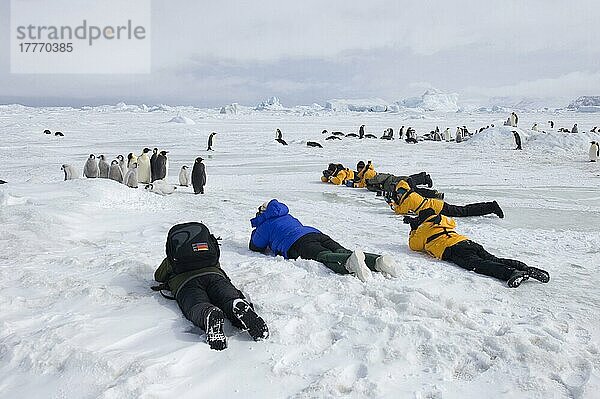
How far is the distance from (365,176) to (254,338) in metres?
8.10

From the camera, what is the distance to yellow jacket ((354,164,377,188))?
408 inches

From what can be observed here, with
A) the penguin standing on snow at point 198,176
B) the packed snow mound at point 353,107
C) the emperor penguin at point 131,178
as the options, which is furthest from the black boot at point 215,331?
the packed snow mound at point 353,107

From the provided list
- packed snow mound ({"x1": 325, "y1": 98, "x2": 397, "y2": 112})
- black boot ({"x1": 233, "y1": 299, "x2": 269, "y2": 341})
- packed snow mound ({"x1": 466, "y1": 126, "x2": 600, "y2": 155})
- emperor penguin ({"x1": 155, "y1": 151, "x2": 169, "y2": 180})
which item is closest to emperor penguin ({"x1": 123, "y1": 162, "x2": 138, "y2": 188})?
emperor penguin ({"x1": 155, "y1": 151, "x2": 169, "y2": 180})

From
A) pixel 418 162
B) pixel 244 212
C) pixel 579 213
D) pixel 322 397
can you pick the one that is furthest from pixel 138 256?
pixel 418 162

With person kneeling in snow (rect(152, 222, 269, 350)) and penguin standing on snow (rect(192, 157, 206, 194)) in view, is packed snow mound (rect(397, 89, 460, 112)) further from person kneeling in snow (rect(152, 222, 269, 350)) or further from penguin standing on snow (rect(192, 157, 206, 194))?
person kneeling in snow (rect(152, 222, 269, 350))

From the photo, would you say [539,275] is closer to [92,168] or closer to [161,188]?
[161,188]

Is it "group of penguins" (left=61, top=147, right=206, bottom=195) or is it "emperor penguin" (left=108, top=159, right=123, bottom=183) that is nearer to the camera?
"group of penguins" (left=61, top=147, right=206, bottom=195)

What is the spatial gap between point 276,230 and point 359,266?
1.17 meters

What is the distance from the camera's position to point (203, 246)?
3182mm

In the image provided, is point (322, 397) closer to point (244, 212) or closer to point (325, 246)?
point (325, 246)

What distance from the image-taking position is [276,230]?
14.8 ft

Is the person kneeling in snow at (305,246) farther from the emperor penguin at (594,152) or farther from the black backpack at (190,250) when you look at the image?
the emperor penguin at (594,152)

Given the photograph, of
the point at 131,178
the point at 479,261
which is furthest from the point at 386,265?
the point at 131,178

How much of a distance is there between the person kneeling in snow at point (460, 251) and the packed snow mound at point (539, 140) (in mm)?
16689
